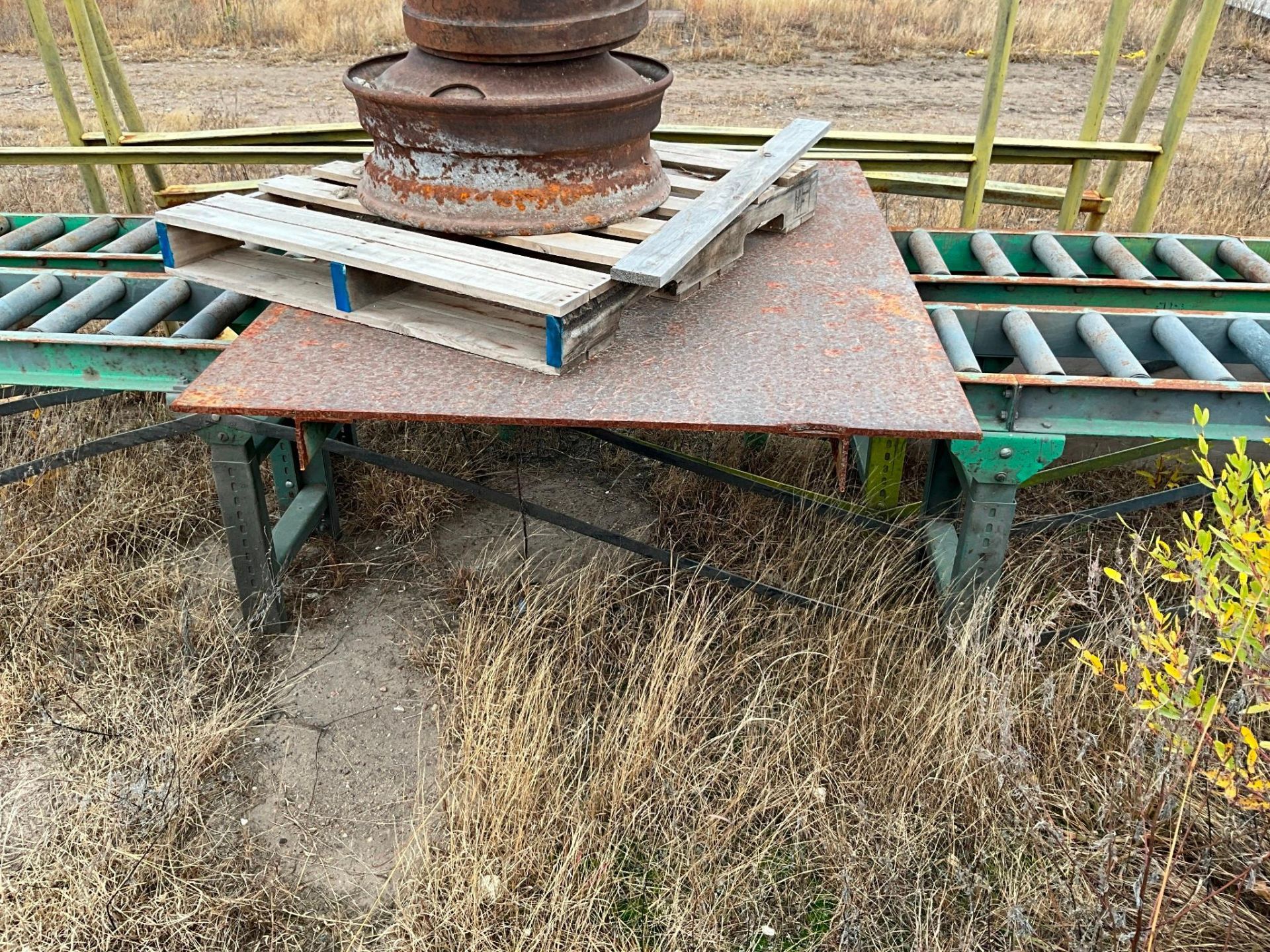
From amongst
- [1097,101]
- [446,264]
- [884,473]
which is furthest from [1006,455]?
[1097,101]

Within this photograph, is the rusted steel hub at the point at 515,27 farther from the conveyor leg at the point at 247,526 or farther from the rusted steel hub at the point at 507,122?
the conveyor leg at the point at 247,526

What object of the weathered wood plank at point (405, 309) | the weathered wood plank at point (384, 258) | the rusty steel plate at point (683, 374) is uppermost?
the weathered wood plank at point (384, 258)

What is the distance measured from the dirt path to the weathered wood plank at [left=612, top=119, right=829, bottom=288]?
6.66 m

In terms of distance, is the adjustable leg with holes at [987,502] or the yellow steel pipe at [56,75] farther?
the yellow steel pipe at [56,75]

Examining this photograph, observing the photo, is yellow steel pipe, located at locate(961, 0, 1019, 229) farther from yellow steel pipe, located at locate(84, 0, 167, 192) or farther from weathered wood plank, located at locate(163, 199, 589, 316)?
yellow steel pipe, located at locate(84, 0, 167, 192)

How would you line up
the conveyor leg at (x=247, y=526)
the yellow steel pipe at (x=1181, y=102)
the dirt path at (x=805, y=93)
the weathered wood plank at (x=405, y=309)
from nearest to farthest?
the weathered wood plank at (x=405, y=309) → the conveyor leg at (x=247, y=526) → the yellow steel pipe at (x=1181, y=102) → the dirt path at (x=805, y=93)

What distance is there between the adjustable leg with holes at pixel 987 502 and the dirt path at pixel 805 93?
25.3 feet

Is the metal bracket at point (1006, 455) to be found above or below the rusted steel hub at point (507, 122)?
below

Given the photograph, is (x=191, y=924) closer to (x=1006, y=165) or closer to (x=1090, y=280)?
(x=1090, y=280)

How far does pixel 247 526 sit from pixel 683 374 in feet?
5.33

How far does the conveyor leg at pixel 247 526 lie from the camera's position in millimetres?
3119

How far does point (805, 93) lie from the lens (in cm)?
1150

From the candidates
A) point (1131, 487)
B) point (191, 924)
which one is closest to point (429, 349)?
point (191, 924)

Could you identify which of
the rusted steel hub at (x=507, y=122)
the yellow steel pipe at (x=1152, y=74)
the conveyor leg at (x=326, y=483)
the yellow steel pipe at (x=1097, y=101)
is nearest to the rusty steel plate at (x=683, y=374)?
the rusted steel hub at (x=507, y=122)
